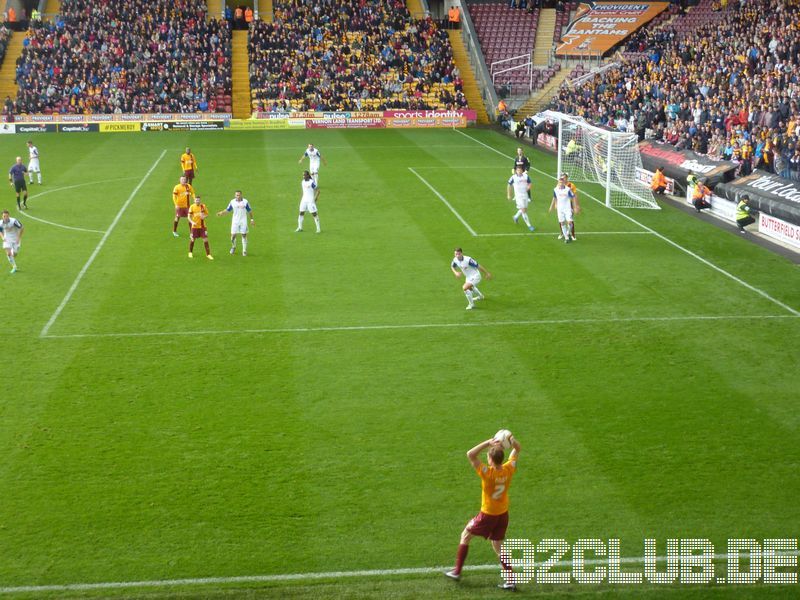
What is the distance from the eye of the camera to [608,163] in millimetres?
33625

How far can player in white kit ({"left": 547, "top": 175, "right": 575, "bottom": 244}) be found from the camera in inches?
1071

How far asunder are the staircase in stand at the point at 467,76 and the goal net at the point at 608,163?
20633mm

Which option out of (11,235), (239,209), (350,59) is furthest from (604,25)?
(11,235)

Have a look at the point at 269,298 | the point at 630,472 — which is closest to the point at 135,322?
the point at 269,298

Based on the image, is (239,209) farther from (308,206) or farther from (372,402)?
(372,402)

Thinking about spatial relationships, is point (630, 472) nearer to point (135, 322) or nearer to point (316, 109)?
point (135, 322)

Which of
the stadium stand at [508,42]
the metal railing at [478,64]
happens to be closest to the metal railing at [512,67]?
the stadium stand at [508,42]

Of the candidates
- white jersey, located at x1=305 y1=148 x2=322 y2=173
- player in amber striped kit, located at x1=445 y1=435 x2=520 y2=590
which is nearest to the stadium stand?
white jersey, located at x1=305 y1=148 x2=322 y2=173

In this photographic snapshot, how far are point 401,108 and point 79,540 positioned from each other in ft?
172

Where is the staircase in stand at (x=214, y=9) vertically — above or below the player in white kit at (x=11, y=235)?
above

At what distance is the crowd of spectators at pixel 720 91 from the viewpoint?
37.3 meters

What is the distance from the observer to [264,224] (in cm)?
3019

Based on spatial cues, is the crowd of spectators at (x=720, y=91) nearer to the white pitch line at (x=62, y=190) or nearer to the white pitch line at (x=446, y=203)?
the white pitch line at (x=446, y=203)
